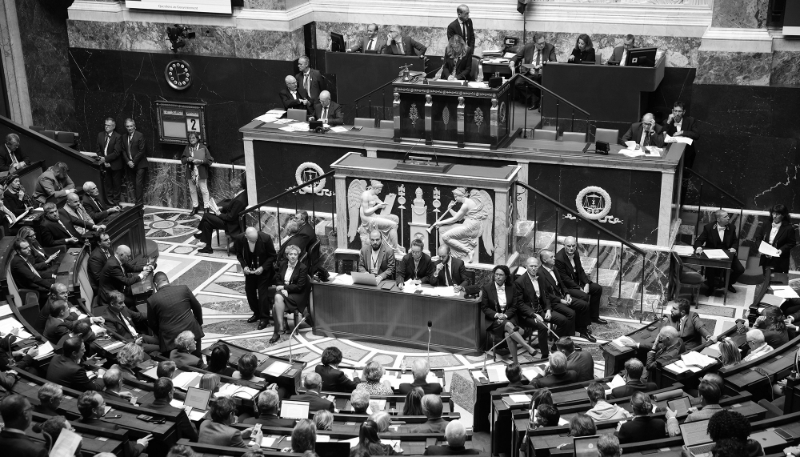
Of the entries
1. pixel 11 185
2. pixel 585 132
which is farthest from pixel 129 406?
pixel 585 132

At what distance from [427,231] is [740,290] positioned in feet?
16.8

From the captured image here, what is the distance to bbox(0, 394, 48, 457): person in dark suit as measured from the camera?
832 centimetres

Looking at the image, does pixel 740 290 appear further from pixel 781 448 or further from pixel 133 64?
pixel 133 64

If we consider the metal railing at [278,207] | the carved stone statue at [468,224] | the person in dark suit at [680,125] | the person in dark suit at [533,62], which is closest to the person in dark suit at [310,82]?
the metal railing at [278,207]

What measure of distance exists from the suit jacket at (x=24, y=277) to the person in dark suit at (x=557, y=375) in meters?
6.90

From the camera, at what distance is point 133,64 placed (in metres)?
20.4

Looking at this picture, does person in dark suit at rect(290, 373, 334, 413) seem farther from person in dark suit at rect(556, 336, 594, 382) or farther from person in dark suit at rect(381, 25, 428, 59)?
person in dark suit at rect(381, 25, 428, 59)

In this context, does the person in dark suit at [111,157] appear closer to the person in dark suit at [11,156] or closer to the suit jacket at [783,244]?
the person in dark suit at [11,156]

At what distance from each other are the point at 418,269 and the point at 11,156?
8.34 metres

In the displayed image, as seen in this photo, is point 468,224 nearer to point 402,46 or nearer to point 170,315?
point 170,315

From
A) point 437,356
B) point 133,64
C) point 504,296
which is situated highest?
point 133,64

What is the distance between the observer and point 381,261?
14336 millimetres

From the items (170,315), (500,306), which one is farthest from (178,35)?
(500,306)

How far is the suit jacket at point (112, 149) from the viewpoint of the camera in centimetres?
1941
